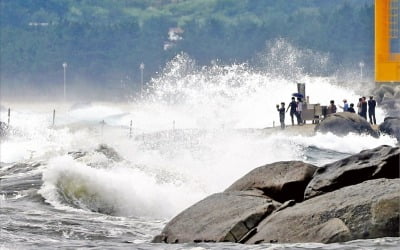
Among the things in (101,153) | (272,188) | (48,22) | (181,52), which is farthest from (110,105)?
(272,188)

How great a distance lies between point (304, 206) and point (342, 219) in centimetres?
81

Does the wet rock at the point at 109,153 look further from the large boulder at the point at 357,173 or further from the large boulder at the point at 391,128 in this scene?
the large boulder at the point at 391,128

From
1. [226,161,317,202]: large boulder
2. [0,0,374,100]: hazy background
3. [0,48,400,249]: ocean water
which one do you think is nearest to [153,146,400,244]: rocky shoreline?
[226,161,317,202]: large boulder

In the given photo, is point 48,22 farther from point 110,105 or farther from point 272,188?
point 272,188

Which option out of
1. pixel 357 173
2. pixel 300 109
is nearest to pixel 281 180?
pixel 357 173

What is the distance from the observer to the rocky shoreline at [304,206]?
47.6 feet

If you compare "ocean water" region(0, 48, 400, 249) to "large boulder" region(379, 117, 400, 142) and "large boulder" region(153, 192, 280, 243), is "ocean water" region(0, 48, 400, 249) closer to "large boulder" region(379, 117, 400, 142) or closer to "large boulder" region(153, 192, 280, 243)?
"large boulder" region(153, 192, 280, 243)

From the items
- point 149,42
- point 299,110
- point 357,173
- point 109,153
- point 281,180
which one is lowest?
point 109,153

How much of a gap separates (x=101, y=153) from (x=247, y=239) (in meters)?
11.6

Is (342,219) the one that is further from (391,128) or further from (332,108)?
(332,108)

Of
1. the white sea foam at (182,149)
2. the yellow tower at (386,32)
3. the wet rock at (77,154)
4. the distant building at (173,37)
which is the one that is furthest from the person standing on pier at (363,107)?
the distant building at (173,37)

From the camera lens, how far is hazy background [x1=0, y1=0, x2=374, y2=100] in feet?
385

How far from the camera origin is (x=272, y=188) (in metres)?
17.2

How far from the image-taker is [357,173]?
16.6 meters
